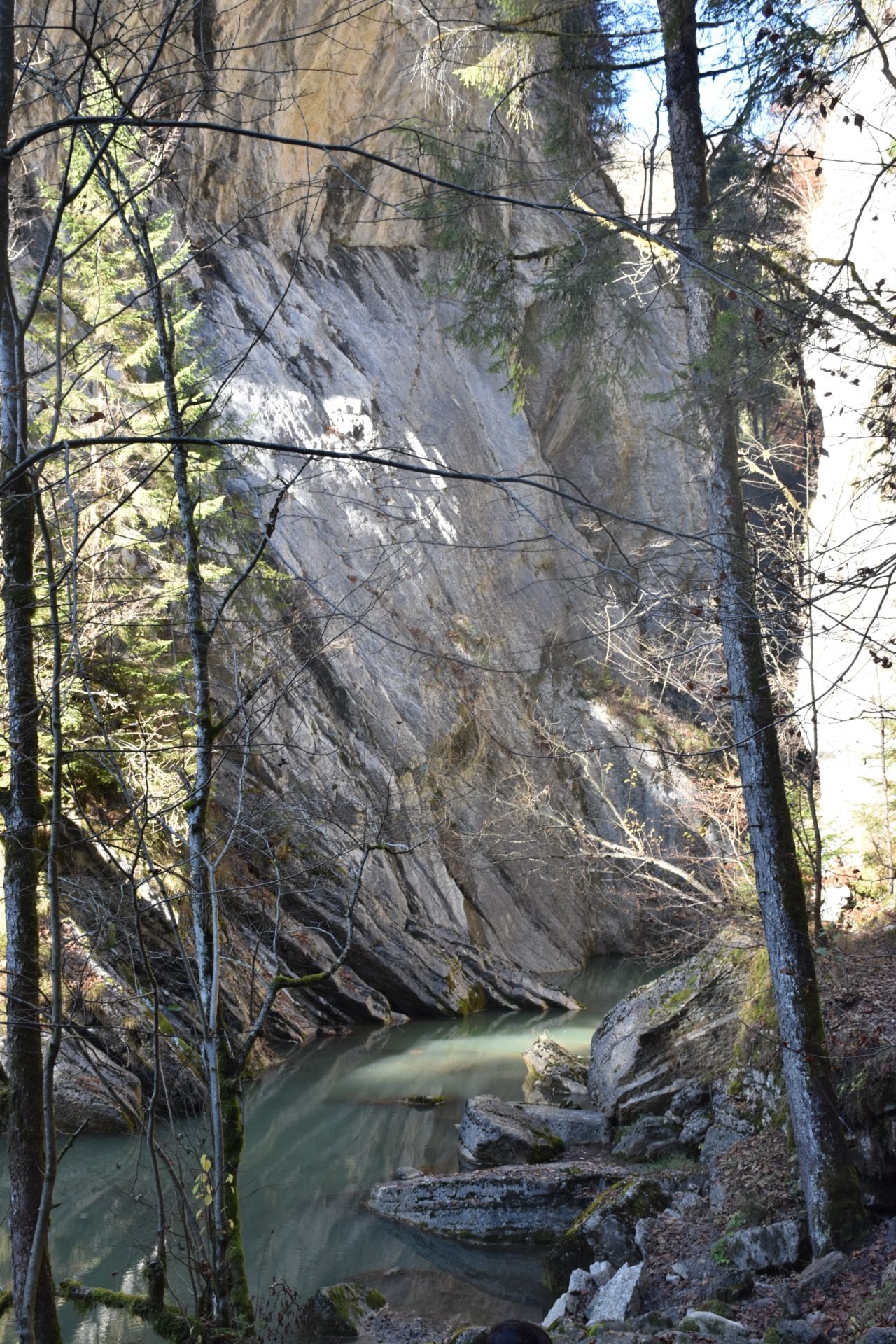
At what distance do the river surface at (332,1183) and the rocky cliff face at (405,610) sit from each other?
1496mm

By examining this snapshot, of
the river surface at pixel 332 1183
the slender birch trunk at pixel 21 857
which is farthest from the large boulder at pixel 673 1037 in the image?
the slender birch trunk at pixel 21 857

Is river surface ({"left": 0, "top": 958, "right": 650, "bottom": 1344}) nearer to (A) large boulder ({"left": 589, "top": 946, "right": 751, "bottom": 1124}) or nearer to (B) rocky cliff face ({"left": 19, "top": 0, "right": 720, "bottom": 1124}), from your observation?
(B) rocky cliff face ({"left": 19, "top": 0, "right": 720, "bottom": 1124})

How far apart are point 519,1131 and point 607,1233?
8.35 feet

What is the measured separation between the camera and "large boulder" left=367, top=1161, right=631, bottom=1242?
7699mm

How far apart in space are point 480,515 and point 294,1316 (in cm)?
1900

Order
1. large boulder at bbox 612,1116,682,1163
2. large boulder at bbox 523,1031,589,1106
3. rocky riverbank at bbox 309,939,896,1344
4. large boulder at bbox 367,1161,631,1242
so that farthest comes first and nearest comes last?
Answer: large boulder at bbox 523,1031,589,1106 < large boulder at bbox 612,1116,682,1163 < large boulder at bbox 367,1161,631,1242 < rocky riverbank at bbox 309,939,896,1344

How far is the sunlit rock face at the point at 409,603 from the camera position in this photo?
1503 centimetres

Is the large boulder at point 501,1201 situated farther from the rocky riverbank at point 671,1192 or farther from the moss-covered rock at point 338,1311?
the moss-covered rock at point 338,1311

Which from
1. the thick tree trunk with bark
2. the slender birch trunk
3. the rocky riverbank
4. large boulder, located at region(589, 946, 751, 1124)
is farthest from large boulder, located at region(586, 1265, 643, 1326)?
the slender birch trunk

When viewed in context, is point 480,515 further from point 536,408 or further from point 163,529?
point 163,529

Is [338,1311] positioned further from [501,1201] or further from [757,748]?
[757,748]

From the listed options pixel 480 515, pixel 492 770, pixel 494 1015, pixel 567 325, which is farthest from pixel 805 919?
pixel 480 515

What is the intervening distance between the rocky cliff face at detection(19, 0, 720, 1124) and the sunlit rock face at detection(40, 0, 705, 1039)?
0.23 feet

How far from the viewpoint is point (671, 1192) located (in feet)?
23.6
